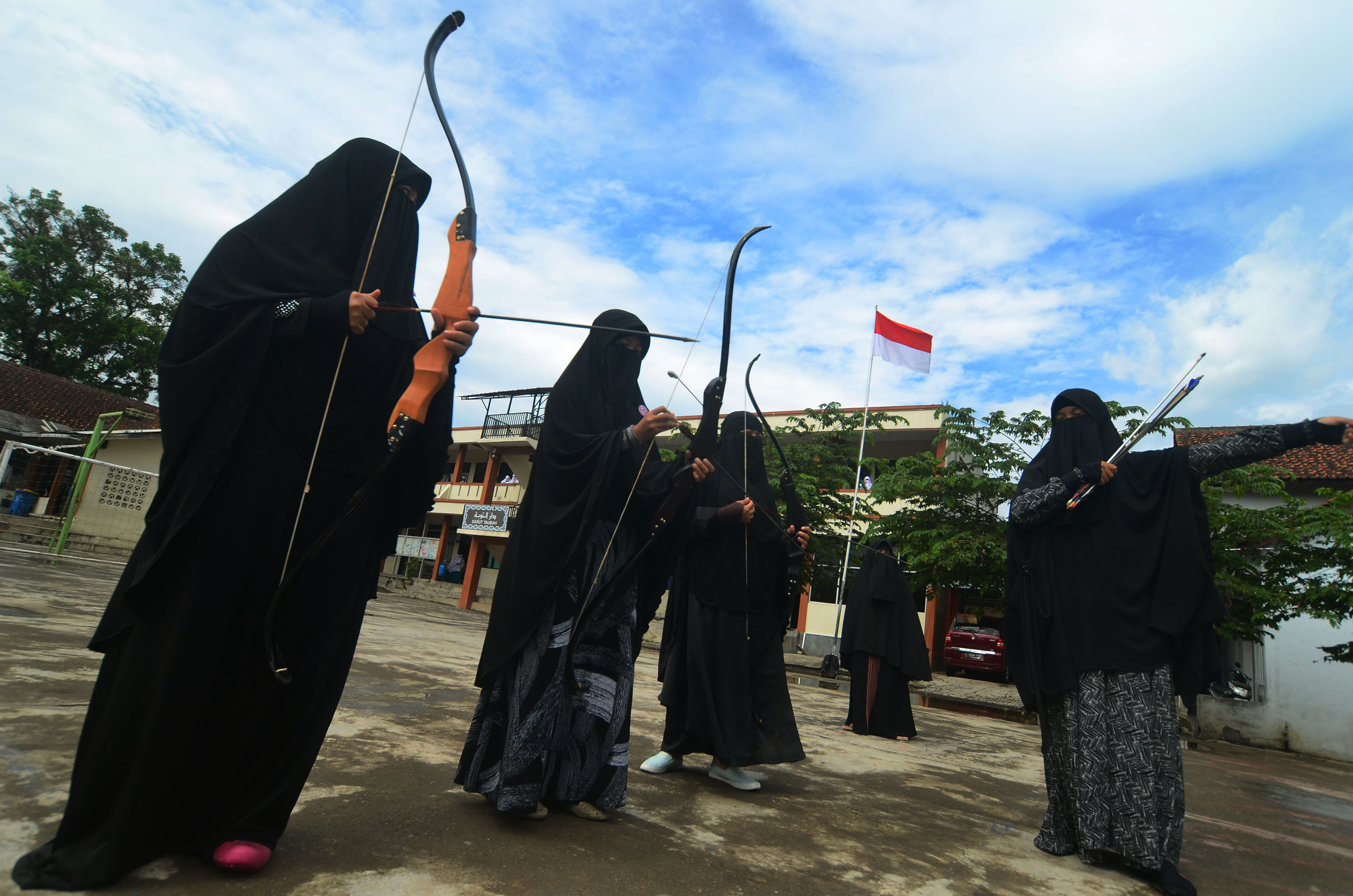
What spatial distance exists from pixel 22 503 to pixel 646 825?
22717 mm

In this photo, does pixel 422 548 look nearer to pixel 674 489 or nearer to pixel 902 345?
pixel 902 345

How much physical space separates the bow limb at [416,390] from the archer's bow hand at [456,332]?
1 centimetres

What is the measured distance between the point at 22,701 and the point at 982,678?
1733cm

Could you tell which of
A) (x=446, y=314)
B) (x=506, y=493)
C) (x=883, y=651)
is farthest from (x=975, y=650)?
(x=506, y=493)

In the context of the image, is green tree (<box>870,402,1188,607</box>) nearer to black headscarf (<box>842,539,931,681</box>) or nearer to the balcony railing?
black headscarf (<box>842,539,931,681</box>)

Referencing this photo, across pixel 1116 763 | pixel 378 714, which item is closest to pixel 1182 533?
pixel 1116 763

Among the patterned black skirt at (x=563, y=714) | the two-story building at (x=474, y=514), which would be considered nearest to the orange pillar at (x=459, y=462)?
the two-story building at (x=474, y=514)

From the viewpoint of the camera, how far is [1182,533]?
9.26 feet

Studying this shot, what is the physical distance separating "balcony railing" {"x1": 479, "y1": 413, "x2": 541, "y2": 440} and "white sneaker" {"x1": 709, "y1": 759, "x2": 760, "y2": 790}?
25716mm

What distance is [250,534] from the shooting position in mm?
1884

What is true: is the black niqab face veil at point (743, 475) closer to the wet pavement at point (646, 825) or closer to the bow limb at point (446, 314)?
the wet pavement at point (646, 825)

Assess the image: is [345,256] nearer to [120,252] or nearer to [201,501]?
[201,501]

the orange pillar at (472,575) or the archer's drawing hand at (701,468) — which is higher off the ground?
the archer's drawing hand at (701,468)

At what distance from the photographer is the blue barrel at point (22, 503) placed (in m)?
18.2
